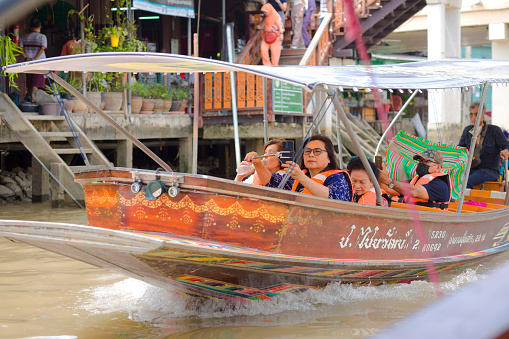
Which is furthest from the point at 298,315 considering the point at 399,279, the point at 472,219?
the point at 472,219

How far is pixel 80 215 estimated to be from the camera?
8438mm

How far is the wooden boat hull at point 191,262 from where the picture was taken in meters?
3.55

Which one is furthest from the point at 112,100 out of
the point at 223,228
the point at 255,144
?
the point at 223,228

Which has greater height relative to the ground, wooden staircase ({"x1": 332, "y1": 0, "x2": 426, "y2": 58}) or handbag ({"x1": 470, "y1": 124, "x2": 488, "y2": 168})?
wooden staircase ({"x1": 332, "y1": 0, "x2": 426, "y2": 58})

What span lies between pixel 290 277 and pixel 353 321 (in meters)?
0.55

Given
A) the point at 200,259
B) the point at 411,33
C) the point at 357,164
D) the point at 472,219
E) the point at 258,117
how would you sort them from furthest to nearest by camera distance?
the point at 411,33, the point at 258,117, the point at 472,219, the point at 357,164, the point at 200,259

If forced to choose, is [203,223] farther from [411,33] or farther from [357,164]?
[411,33]

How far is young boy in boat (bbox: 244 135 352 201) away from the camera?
14.7 ft

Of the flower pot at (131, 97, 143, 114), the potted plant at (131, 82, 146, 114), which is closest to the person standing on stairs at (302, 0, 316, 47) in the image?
the potted plant at (131, 82, 146, 114)

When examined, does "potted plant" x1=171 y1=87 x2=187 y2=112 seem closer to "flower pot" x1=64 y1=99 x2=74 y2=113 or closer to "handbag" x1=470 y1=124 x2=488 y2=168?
"flower pot" x1=64 y1=99 x2=74 y2=113

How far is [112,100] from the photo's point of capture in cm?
1048

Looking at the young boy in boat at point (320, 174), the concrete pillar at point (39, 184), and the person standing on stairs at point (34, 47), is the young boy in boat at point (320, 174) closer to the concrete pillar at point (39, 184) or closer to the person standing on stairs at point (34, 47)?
the concrete pillar at point (39, 184)

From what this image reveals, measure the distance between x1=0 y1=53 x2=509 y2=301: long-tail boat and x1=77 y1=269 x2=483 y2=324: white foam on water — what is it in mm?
99

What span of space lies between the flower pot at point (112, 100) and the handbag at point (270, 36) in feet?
13.1
